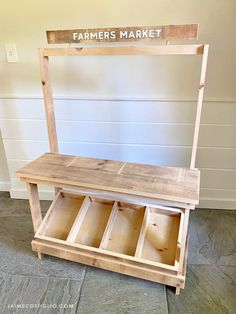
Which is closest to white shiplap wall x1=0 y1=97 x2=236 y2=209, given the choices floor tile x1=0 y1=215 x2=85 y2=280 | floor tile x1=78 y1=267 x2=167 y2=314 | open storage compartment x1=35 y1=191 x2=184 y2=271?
open storage compartment x1=35 y1=191 x2=184 y2=271

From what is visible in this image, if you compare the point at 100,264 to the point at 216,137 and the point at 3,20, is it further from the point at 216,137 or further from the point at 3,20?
the point at 3,20

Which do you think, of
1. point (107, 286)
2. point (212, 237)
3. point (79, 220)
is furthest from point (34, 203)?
point (212, 237)

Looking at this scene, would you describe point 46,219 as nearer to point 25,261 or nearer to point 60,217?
point 60,217

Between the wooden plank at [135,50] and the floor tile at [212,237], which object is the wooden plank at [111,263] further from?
the wooden plank at [135,50]

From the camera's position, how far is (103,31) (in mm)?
1175

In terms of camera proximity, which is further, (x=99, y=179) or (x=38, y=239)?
(x=38, y=239)

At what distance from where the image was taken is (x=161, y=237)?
1354 mm

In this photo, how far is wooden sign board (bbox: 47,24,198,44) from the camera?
3.62 feet

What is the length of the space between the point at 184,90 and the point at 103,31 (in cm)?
68

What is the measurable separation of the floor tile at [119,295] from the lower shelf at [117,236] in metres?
0.08

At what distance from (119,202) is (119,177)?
316 mm

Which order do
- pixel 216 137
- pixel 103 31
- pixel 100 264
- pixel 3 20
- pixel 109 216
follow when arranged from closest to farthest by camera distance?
pixel 103 31, pixel 100 264, pixel 109 216, pixel 3 20, pixel 216 137

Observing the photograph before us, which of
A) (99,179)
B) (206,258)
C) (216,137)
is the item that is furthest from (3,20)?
(206,258)

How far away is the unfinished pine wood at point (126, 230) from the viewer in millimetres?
1321
